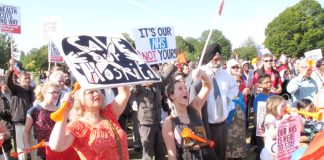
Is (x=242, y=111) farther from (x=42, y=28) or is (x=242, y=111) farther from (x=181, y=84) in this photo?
(x=42, y=28)

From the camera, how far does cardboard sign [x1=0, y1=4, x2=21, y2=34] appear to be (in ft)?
31.3

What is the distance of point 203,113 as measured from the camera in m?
4.64

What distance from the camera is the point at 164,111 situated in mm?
5027

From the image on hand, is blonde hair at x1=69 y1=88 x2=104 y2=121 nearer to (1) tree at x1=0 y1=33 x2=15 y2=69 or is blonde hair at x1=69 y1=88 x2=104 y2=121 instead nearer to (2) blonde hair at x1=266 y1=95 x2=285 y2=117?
(2) blonde hair at x1=266 y1=95 x2=285 y2=117

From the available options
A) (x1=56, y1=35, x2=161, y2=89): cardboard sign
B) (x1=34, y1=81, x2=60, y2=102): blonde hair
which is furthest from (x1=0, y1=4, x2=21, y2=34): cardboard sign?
(x1=56, y1=35, x2=161, y2=89): cardboard sign

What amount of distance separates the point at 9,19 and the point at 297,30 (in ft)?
215

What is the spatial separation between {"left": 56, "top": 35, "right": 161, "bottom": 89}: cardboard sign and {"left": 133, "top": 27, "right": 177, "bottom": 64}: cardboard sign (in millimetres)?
4028

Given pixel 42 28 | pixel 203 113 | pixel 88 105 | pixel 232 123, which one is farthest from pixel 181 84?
pixel 42 28

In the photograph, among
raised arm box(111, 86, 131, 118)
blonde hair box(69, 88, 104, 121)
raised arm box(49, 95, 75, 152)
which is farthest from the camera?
raised arm box(111, 86, 131, 118)

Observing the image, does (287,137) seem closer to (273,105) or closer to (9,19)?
(273,105)

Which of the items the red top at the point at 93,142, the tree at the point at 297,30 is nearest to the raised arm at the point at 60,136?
the red top at the point at 93,142

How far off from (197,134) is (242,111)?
2.56 m

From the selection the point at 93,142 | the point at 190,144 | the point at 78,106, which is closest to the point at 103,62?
the point at 78,106

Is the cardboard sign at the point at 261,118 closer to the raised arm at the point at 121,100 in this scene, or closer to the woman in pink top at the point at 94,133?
the raised arm at the point at 121,100
